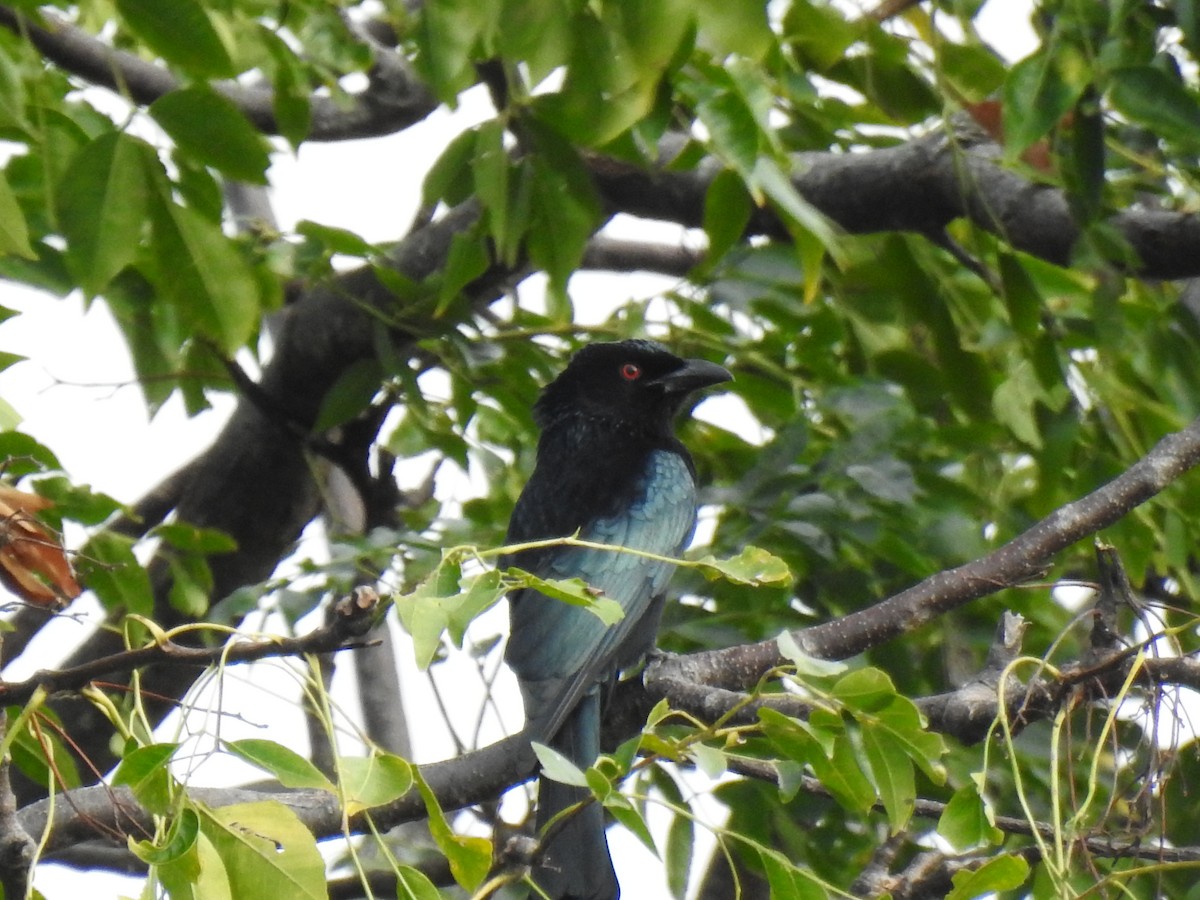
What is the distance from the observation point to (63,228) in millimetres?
2793

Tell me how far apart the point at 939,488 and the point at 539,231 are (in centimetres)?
181

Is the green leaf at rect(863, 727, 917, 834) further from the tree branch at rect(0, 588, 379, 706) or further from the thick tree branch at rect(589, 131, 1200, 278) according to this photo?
the thick tree branch at rect(589, 131, 1200, 278)

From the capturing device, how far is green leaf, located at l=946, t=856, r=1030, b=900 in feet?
6.17

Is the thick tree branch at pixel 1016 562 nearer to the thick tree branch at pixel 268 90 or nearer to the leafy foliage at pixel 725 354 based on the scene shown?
the leafy foliage at pixel 725 354

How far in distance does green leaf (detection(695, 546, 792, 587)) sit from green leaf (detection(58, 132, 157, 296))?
1417 mm

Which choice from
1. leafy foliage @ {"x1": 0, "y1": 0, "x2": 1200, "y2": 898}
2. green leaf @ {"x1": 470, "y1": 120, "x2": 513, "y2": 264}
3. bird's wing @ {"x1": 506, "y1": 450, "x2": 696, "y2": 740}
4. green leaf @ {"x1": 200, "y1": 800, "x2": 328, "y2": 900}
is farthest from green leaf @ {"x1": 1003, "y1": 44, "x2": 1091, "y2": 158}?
green leaf @ {"x1": 200, "y1": 800, "x2": 328, "y2": 900}

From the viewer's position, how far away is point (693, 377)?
16.3ft

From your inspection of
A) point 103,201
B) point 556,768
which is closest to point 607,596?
point 103,201

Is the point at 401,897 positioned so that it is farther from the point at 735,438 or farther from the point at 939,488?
the point at 735,438

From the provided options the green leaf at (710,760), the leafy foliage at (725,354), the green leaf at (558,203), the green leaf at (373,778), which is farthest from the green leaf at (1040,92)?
the green leaf at (373,778)

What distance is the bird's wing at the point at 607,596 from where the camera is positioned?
12.6 ft

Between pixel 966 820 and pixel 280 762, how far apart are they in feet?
2.99

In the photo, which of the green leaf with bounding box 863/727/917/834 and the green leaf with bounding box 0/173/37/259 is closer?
the green leaf with bounding box 863/727/917/834

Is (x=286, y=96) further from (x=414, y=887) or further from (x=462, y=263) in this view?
(x=414, y=887)
